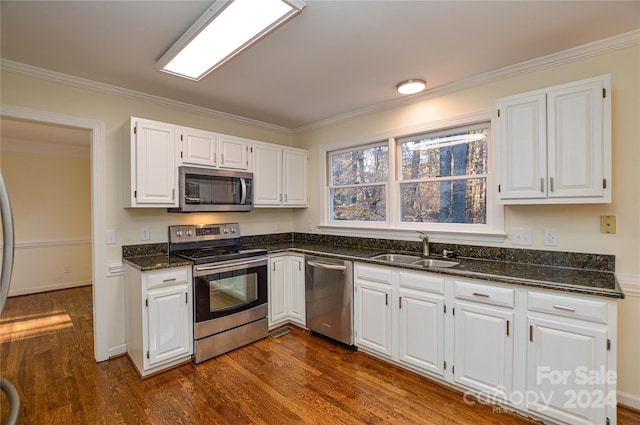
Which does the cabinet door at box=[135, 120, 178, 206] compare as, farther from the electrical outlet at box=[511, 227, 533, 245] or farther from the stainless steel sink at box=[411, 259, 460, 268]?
the electrical outlet at box=[511, 227, 533, 245]

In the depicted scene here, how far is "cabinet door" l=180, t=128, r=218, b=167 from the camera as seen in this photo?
2.97m

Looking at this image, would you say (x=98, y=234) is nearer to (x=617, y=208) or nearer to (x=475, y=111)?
(x=475, y=111)

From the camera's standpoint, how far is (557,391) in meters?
1.86

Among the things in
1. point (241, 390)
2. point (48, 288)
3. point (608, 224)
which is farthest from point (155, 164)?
point (48, 288)

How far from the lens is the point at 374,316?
2.75 metres

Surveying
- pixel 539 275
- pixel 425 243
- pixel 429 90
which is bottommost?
pixel 539 275

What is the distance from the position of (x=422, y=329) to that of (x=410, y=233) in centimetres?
103

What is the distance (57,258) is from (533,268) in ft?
21.9

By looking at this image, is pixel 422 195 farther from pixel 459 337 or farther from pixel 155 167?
pixel 155 167

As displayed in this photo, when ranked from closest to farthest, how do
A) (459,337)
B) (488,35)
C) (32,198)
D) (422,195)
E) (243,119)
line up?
1. (488,35)
2. (459,337)
3. (422,195)
4. (243,119)
5. (32,198)

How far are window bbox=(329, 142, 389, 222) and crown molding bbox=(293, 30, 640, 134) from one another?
0.48 m

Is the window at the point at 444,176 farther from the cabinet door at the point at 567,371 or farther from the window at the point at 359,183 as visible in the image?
the cabinet door at the point at 567,371

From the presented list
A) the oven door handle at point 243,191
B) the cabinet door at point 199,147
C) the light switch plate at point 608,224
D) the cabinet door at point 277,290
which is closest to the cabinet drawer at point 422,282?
the light switch plate at point 608,224

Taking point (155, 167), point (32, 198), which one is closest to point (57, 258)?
point (32, 198)
